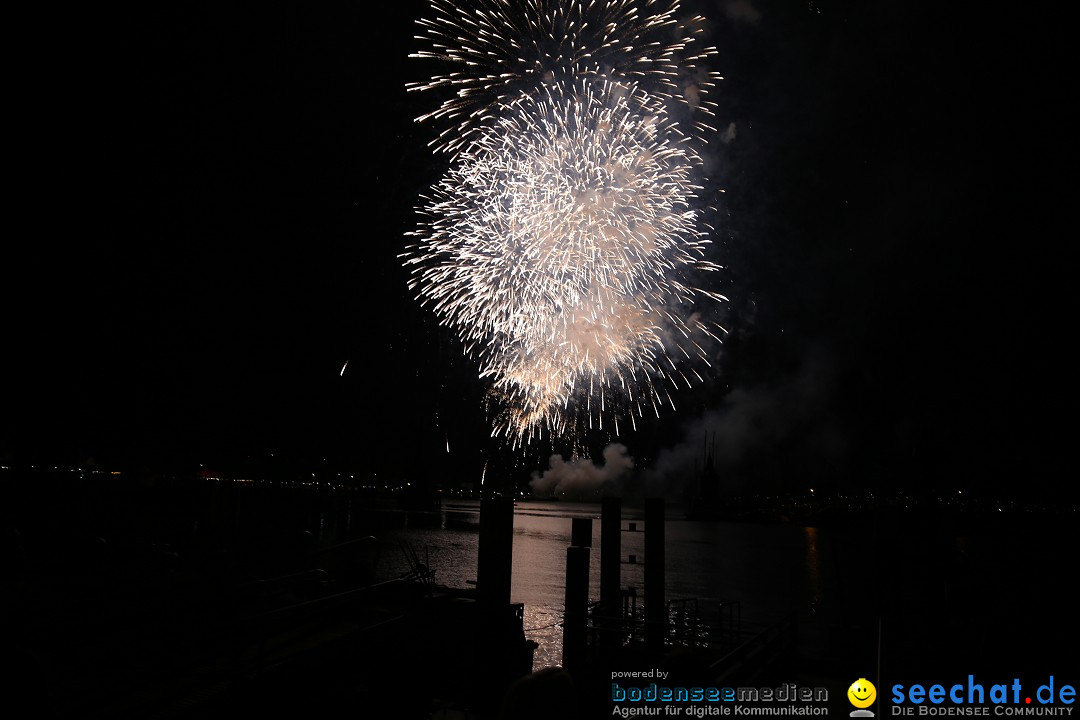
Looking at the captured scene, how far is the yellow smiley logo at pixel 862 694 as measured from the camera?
35.7 ft

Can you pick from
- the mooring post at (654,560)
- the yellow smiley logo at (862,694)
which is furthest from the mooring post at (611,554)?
the yellow smiley logo at (862,694)

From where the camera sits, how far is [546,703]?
4.40m

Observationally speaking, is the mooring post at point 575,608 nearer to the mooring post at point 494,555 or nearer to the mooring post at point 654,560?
the mooring post at point 494,555

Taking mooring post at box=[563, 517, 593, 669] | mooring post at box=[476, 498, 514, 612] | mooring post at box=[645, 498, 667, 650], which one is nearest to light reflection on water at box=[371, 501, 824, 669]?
mooring post at box=[645, 498, 667, 650]

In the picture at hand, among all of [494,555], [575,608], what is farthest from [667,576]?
[494,555]

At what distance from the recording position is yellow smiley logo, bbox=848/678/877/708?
1087 cm

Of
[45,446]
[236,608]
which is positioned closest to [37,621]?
[236,608]

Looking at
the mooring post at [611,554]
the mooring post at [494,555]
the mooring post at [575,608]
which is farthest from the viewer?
the mooring post at [611,554]

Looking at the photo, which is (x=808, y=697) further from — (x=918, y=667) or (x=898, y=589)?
(x=898, y=589)

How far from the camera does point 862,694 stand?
10953mm

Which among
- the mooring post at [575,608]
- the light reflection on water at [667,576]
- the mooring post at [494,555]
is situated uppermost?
the mooring post at [494,555]

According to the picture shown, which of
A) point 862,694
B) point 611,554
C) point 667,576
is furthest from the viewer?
point 667,576

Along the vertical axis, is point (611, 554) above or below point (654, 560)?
above

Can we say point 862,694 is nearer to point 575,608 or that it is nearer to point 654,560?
point 575,608
